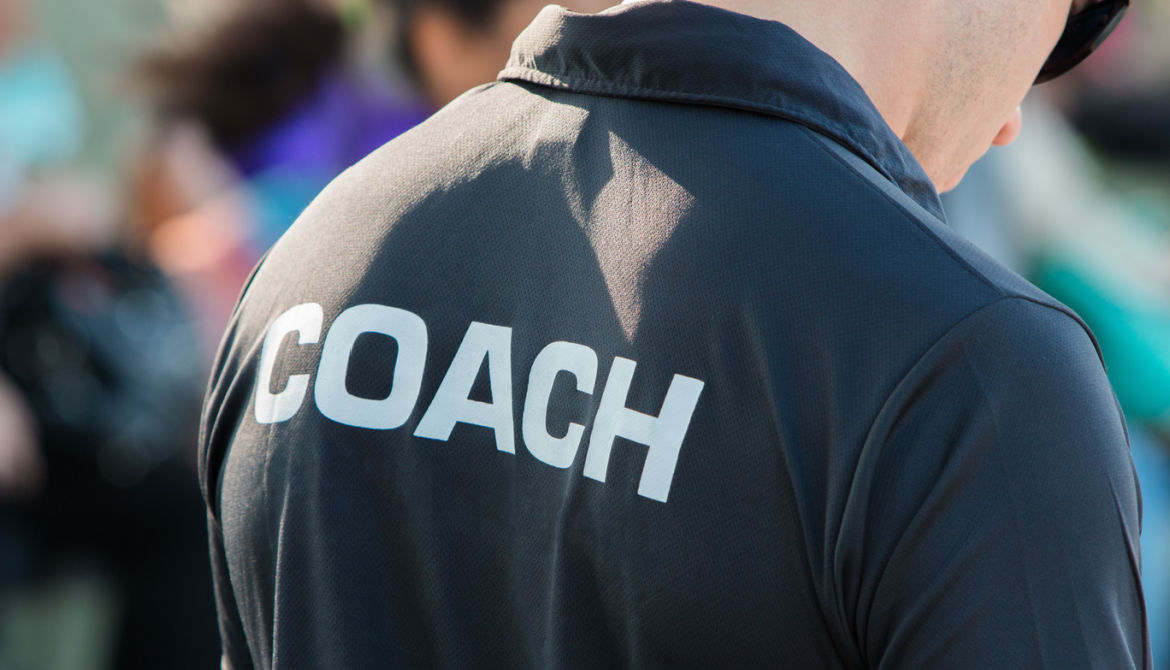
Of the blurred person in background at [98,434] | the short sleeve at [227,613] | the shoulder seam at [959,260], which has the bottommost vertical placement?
the blurred person in background at [98,434]

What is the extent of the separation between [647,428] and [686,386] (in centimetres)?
4

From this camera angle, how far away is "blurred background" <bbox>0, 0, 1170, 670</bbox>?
8.46 feet

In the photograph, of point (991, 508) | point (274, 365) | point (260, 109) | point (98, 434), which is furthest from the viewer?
point (260, 109)

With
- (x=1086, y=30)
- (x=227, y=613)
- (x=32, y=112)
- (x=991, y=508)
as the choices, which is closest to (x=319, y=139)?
(x=32, y=112)

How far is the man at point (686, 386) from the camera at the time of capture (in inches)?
31.9

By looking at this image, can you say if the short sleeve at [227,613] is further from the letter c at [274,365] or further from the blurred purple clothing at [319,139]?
the blurred purple clothing at [319,139]

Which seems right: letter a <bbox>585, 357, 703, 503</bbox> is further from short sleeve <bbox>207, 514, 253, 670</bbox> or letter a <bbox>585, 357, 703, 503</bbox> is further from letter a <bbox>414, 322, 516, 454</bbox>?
short sleeve <bbox>207, 514, 253, 670</bbox>

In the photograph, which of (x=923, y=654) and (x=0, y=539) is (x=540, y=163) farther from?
(x=0, y=539)

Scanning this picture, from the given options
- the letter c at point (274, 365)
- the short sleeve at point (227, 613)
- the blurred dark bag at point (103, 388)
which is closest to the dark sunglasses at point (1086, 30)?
the letter c at point (274, 365)

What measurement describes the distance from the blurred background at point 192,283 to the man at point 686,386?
1381mm

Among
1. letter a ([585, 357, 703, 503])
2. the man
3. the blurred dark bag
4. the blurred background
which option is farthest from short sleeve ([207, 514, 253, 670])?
the blurred dark bag

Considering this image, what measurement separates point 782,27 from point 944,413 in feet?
1.10

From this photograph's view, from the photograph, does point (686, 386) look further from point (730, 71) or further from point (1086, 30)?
point (1086, 30)

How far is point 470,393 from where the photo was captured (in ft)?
3.24
